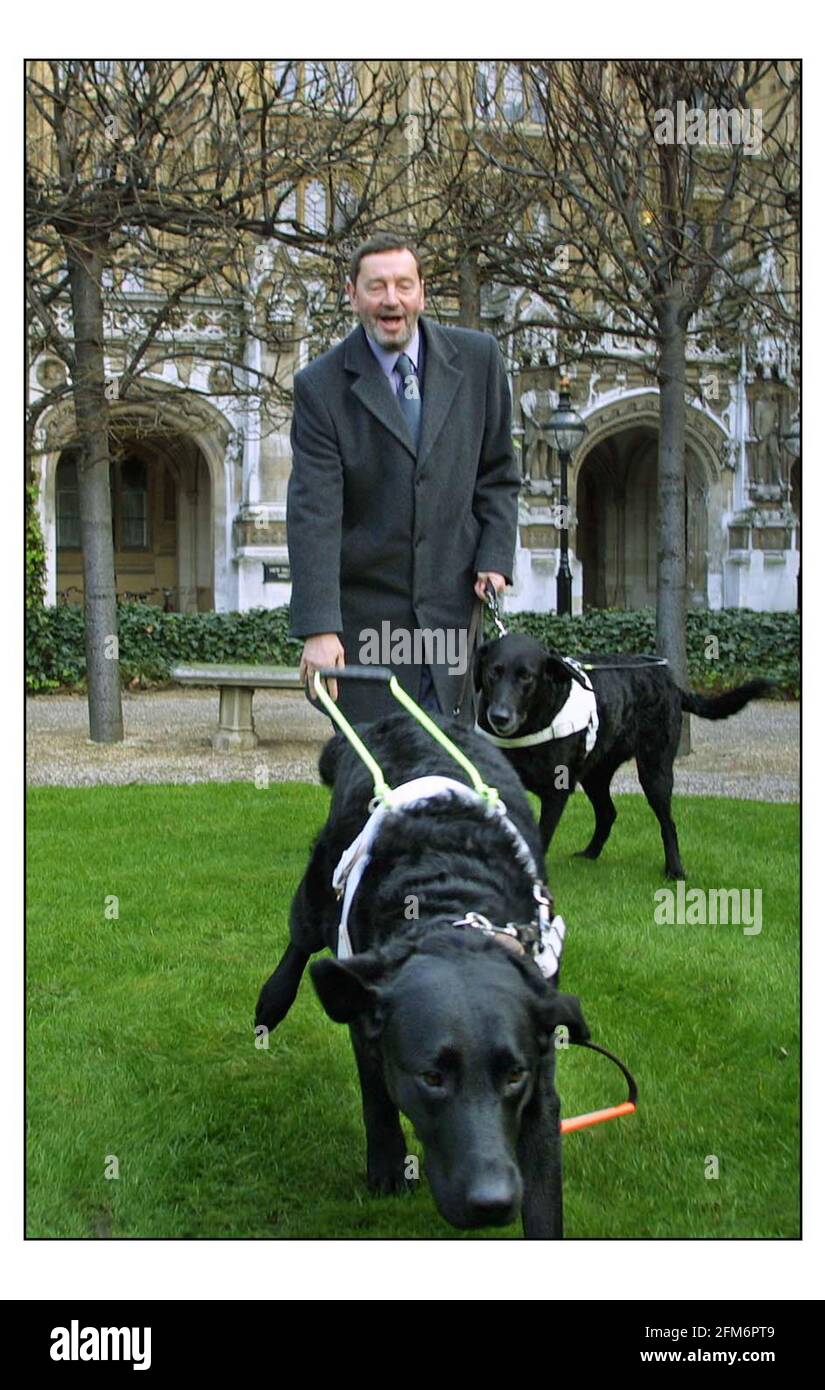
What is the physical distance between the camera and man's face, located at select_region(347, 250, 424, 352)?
410 cm

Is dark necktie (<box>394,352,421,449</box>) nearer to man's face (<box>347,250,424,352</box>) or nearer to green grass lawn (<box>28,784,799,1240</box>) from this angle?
man's face (<box>347,250,424,352</box>)

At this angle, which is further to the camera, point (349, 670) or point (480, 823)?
point (349, 670)

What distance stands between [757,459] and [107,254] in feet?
52.3

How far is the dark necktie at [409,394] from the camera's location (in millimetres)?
4324

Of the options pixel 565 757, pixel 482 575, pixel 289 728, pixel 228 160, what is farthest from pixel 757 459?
pixel 482 575

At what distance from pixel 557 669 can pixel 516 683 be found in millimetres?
274

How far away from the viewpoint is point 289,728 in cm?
1408

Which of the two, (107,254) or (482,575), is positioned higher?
(107,254)

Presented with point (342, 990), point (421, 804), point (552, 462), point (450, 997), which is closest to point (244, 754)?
point (421, 804)

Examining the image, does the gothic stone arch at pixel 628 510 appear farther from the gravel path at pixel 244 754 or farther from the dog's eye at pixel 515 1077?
the dog's eye at pixel 515 1077

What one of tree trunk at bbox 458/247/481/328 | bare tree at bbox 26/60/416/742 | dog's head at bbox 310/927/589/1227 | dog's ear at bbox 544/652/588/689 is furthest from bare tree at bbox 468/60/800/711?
dog's head at bbox 310/927/589/1227

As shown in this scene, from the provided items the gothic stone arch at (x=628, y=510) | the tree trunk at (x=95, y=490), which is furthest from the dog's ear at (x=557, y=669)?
the gothic stone arch at (x=628, y=510)

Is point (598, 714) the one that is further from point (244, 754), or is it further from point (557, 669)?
point (244, 754)
